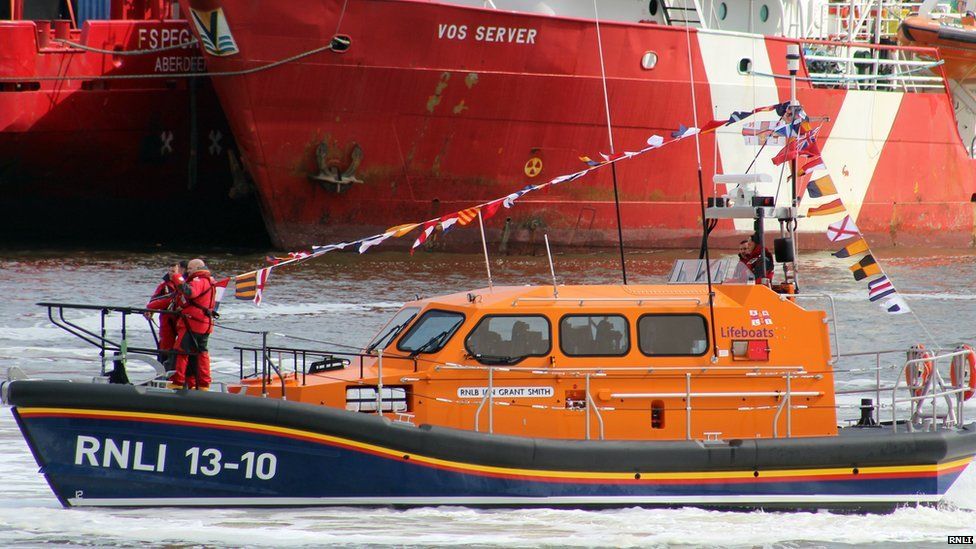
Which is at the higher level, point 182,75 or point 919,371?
point 182,75

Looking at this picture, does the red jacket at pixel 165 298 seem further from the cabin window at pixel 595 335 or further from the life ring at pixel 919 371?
the life ring at pixel 919 371

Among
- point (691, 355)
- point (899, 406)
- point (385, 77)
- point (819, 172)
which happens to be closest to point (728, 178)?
point (819, 172)

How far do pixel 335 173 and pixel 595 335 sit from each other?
15.1 metres

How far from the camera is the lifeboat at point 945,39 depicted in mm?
30359

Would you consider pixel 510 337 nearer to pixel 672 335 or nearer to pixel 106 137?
pixel 672 335

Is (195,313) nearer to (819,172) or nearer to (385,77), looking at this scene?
(819,172)

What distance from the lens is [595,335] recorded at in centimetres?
1021

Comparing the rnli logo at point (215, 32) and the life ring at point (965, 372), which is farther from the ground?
the rnli logo at point (215, 32)

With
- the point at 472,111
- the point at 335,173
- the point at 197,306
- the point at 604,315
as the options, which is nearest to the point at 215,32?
the point at 335,173

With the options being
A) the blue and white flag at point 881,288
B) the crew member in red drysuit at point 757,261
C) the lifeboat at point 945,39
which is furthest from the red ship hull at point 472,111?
the blue and white flag at point 881,288

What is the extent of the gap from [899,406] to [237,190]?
52.7ft

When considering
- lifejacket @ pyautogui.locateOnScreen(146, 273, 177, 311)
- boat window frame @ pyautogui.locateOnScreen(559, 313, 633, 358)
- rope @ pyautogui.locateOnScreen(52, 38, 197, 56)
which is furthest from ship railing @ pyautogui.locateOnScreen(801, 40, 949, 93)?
lifejacket @ pyautogui.locateOnScreen(146, 273, 177, 311)

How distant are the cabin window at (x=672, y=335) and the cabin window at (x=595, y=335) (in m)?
0.14

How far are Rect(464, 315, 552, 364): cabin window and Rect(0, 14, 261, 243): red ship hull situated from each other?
17293mm
